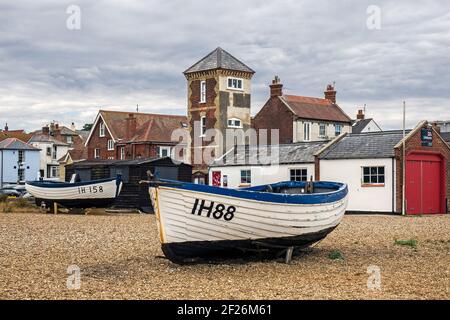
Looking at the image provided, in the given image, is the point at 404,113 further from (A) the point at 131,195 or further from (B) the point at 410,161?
(A) the point at 131,195

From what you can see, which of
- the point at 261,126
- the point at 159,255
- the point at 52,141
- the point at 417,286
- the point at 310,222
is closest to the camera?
the point at 417,286

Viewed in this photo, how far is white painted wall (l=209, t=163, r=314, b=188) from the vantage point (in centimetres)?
3625

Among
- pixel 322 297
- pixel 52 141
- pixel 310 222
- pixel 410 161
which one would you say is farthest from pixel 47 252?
pixel 52 141

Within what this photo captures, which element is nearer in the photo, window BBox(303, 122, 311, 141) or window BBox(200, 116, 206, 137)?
window BBox(200, 116, 206, 137)

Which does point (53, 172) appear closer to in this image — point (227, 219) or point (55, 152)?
point (55, 152)

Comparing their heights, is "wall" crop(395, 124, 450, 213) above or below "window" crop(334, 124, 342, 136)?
below

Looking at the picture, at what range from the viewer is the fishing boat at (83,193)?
103ft

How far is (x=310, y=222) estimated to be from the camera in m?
13.6

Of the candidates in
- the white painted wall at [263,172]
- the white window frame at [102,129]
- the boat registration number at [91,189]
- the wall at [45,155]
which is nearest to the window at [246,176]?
the white painted wall at [263,172]

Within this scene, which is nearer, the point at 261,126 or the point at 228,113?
the point at 228,113

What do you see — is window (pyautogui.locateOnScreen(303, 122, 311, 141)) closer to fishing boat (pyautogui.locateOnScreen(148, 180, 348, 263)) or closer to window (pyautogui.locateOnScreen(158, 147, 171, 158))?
window (pyautogui.locateOnScreen(158, 147, 171, 158))

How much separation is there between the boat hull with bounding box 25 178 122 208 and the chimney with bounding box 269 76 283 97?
89.7 ft

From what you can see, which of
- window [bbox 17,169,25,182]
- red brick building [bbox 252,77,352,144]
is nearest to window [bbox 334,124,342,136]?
red brick building [bbox 252,77,352,144]
